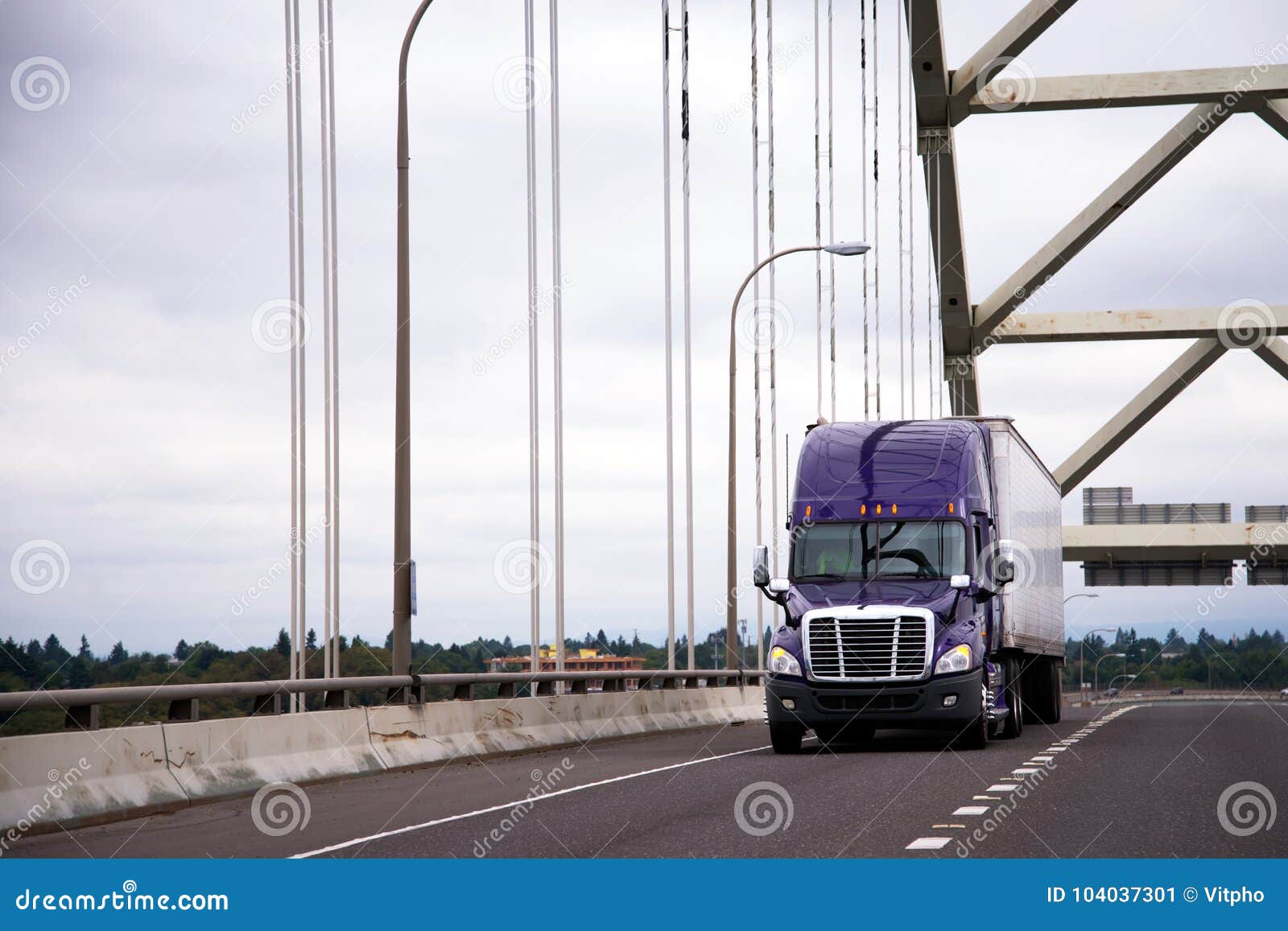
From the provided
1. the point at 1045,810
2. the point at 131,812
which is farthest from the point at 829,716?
the point at 131,812

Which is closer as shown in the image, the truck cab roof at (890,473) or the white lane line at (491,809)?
→ the white lane line at (491,809)

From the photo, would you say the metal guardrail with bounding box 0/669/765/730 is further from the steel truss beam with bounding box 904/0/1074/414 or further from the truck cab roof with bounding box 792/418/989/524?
the steel truss beam with bounding box 904/0/1074/414

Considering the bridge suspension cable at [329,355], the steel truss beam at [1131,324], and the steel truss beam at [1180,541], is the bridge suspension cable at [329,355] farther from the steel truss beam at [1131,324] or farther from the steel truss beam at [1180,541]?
the steel truss beam at [1180,541]

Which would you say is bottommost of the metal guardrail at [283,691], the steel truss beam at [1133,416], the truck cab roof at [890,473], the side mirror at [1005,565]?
the metal guardrail at [283,691]

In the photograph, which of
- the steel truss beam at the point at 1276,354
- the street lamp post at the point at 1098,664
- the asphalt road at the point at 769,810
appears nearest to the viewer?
the asphalt road at the point at 769,810

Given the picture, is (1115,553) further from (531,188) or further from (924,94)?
(531,188)

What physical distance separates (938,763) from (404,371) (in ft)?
21.7

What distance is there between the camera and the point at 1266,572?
69312mm

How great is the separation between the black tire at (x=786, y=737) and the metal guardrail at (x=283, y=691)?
3042 mm

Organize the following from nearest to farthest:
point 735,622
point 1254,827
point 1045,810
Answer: point 1254,827
point 1045,810
point 735,622

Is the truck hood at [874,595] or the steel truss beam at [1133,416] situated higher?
the steel truss beam at [1133,416]

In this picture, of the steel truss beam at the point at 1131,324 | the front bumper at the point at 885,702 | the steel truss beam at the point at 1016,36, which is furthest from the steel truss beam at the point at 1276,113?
the front bumper at the point at 885,702

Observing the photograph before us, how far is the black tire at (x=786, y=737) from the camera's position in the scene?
21.1 metres

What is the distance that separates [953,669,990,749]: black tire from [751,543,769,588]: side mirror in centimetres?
264
